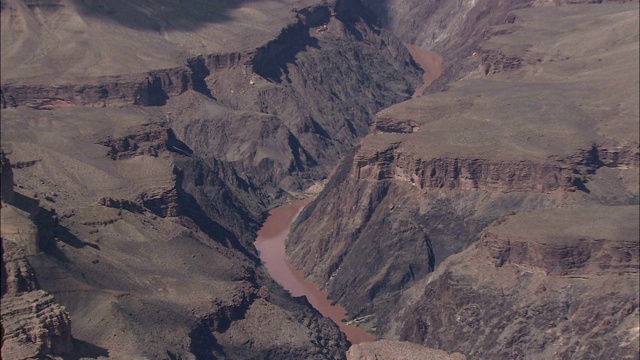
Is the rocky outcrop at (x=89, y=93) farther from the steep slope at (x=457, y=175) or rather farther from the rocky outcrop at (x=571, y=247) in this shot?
the rocky outcrop at (x=571, y=247)

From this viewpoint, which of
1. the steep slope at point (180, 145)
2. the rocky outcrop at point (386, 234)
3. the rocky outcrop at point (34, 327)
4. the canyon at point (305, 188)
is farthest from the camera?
the rocky outcrop at point (386, 234)

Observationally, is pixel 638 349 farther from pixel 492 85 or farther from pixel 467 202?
pixel 492 85

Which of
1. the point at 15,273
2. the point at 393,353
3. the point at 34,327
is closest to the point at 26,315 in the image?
the point at 34,327

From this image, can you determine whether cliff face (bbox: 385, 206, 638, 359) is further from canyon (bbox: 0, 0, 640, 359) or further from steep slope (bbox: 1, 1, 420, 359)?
steep slope (bbox: 1, 1, 420, 359)

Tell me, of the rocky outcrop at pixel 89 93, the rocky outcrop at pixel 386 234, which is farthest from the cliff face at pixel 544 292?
the rocky outcrop at pixel 89 93

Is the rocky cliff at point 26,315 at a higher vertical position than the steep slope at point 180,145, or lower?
higher

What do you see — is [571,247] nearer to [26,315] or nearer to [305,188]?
[26,315]
